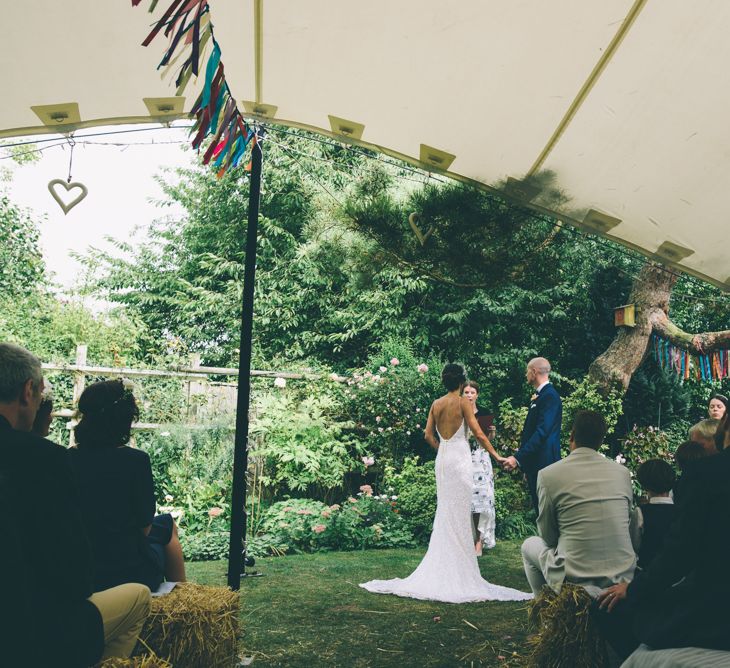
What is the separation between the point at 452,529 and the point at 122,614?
3.68 meters

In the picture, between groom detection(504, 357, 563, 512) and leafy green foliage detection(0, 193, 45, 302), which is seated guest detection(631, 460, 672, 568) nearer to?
groom detection(504, 357, 563, 512)

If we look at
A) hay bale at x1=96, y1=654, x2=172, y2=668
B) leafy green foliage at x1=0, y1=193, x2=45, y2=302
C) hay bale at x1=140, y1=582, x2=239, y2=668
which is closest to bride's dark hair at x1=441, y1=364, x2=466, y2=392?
hay bale at x1=140, y1=582, x2=239, y2=668

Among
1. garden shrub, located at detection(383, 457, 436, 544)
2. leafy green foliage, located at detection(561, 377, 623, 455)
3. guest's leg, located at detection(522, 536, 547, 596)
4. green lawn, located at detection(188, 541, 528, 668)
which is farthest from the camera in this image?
leafy green foliage, located at detection(561, 377, 623, 455)

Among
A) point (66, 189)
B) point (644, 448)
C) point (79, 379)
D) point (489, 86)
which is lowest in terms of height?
point (644, 448)

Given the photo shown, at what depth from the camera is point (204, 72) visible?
375 centimetres

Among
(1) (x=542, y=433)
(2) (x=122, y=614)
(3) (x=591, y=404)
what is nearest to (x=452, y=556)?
(1) (x=542, y=433)

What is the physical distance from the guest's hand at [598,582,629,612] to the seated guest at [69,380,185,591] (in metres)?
1.80

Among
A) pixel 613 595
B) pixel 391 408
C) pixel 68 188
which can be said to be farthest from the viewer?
pixel 391 408

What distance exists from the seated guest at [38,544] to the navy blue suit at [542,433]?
3.59 m

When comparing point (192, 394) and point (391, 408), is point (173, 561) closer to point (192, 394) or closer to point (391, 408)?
point (192, 394)

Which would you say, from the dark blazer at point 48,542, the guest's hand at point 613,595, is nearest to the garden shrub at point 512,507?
the guest's hand at point 613,595

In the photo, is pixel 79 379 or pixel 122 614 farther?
pixel 79 379

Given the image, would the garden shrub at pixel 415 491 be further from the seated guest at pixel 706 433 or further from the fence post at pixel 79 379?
the seated guest at pixel 706 433

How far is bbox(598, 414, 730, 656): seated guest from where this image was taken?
211cm
